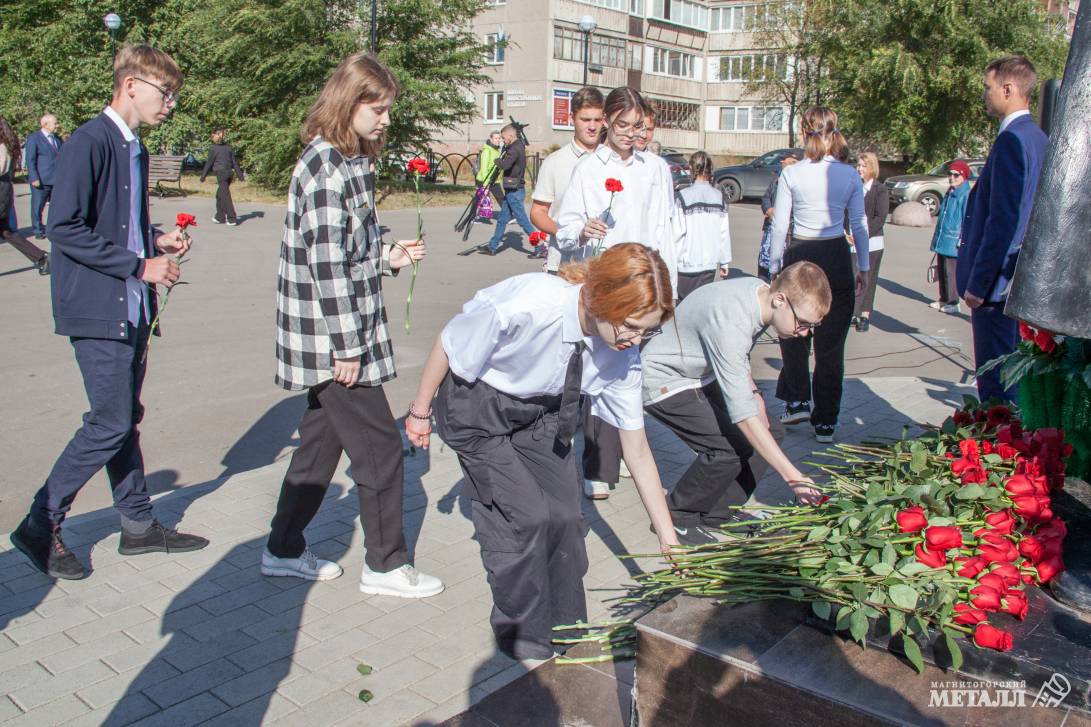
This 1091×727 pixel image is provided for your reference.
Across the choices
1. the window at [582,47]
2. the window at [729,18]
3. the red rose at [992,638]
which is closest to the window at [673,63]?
the window at [729,18]

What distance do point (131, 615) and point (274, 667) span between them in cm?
74

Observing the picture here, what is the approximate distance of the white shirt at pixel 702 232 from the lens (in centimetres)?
808

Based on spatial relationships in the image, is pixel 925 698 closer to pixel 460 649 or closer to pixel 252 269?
pixel 460 649

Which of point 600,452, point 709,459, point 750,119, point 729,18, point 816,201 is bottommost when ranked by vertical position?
point 600,452

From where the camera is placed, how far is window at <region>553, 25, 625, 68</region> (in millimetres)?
45256

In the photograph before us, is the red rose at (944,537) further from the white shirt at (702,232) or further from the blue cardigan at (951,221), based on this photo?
the blue cardigan at (951,221)

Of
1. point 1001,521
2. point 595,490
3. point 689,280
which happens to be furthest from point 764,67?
point 1001,521

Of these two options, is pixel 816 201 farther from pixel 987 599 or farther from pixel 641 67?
pixel 641 67

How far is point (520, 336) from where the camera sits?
130 inches

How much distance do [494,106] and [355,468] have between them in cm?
4519

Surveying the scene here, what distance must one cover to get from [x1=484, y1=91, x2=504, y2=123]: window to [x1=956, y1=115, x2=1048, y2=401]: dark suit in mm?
43250

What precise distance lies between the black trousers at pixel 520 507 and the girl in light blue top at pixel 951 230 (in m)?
9.37

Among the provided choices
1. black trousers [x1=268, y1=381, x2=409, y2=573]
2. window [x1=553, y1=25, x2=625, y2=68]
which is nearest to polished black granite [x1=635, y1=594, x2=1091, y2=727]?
black trousers [x1=268, y1=381, x2=409, y2=573]

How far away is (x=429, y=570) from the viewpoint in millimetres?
4383
